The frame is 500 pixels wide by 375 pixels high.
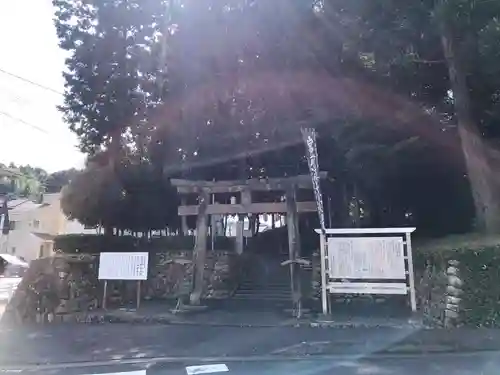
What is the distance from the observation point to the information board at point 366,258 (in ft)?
29.3

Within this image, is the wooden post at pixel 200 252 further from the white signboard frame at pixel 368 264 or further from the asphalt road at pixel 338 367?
the asphalt road at pixel 338 367

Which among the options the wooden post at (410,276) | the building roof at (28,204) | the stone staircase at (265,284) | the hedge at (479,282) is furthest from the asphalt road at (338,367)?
the building roof at (28,204)

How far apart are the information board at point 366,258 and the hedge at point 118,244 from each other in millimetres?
7473

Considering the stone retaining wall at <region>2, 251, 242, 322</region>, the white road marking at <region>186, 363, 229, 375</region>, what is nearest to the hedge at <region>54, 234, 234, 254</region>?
the stone retaining wall at <region>2, 251, 242, 322</region>

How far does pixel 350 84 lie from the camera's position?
10.5 metres

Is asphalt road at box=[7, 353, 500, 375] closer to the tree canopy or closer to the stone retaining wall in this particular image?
the tree canopy

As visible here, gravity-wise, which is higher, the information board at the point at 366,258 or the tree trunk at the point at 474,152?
the tree trunk at the point at 474,152

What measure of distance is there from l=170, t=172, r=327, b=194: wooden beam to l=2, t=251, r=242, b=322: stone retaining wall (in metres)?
2.92

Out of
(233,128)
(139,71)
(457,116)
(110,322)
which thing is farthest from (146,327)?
(139,71)

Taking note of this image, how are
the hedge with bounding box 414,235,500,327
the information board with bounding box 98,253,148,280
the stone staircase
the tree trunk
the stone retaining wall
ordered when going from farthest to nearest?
1. the stone staircase
2. the information board with bounding box 98,253,148,280
3. the stone retaining wall
4. the tree trunk
5. the hedge with bounding box 414,235,500,327

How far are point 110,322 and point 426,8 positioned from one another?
8728 mm

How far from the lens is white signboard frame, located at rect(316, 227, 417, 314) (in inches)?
351

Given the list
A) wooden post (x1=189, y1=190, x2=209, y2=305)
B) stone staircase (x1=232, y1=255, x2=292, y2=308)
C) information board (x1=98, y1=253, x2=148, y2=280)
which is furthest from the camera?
stone staircase (x1=232, y1=255, x2=292, y2=308)

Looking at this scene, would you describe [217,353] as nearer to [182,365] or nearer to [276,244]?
[182,365]
